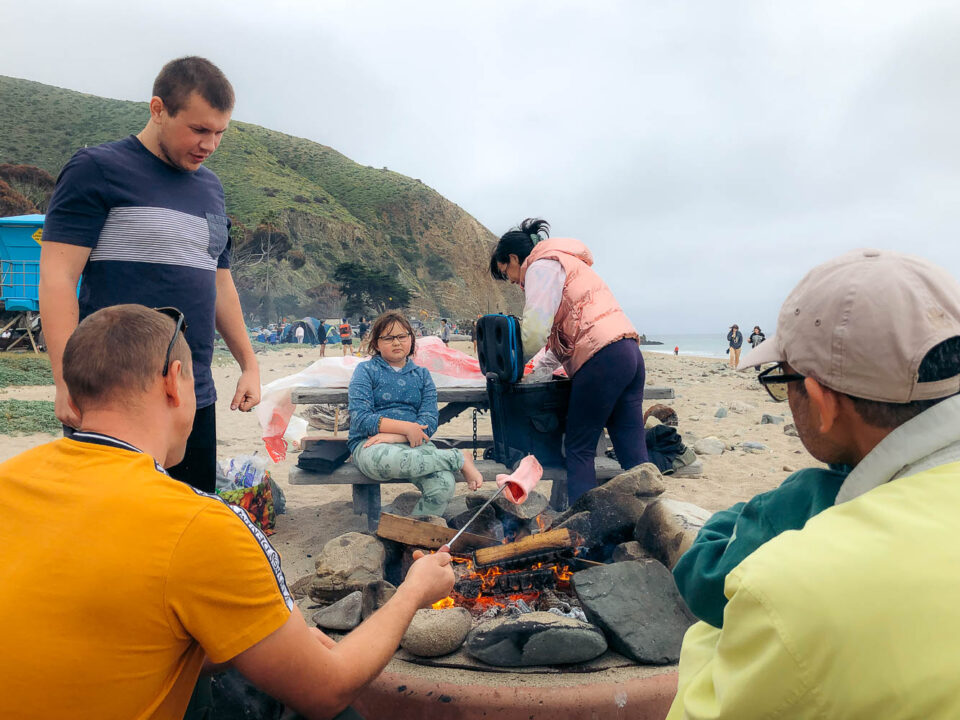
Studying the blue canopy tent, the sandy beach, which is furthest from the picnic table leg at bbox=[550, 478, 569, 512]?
the blue canopy tent

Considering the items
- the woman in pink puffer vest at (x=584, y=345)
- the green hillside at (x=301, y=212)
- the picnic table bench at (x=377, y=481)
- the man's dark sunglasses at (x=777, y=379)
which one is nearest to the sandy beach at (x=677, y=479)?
the picnic table bench at (x=377, y=481)

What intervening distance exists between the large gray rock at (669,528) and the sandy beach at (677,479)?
2065 mm

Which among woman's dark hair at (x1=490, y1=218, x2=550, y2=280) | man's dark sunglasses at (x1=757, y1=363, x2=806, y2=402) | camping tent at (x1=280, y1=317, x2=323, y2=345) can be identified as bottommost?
camping tent at (x1=280, y1=317, x2=323, y2=345)

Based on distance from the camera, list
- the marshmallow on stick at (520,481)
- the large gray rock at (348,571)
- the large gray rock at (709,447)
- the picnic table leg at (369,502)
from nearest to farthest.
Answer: the large gray rock at (348,571) < the marshmallow on stick at (520,481) < the picnic table leg at (369,502) < the large gray rock at (709,447)

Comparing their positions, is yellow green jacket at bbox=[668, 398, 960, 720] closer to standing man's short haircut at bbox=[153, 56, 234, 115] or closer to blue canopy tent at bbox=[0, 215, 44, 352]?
standing man's short haircut at bbox=[153, 56, 234, 115]

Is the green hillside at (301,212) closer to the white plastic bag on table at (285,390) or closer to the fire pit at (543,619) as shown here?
the white plastic bag on table at (285,390)

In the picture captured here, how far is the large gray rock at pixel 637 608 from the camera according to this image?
89.8 inches

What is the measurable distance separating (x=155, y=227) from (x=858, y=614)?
110 inches

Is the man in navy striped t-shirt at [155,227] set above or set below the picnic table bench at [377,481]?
above

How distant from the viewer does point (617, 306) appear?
4.26 m

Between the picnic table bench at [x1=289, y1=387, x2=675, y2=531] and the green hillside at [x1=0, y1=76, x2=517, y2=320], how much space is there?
37.0 meters

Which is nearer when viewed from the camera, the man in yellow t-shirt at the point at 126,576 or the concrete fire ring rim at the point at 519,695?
the man in yellow t-shirt at the point at 126,576

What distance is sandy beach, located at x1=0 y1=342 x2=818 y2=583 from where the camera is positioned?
4738 mm

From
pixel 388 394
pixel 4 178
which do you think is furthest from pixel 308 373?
pixel 4 178
